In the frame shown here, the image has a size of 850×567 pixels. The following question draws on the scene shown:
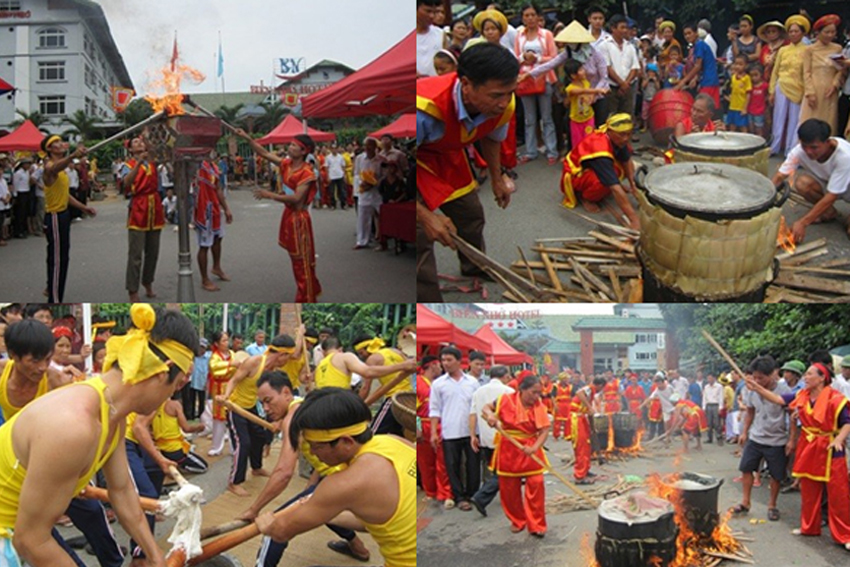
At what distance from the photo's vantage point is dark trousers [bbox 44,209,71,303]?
471 cm

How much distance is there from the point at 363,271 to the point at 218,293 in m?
1.06

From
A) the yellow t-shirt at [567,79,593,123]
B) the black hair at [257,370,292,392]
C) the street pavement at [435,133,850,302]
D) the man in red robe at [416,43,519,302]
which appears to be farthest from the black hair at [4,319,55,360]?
the yellow t-shirt at [567,79,593,123]

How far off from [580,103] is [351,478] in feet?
15.9

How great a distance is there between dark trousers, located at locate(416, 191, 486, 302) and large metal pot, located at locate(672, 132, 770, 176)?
157cm

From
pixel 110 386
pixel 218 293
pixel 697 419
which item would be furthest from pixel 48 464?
pixel 697 419

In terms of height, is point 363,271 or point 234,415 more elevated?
point 363,271

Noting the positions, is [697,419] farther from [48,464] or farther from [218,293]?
[48,464]

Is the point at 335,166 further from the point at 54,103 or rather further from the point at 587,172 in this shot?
the point at 54,103

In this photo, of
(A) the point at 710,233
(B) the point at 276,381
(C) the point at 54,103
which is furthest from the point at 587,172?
(C) the point at 54,103

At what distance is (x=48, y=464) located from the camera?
7.21 feet

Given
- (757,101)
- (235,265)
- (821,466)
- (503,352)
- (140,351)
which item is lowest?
(821,466)

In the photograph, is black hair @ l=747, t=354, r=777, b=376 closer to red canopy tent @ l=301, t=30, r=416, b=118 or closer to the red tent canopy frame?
the red tent canopy frame

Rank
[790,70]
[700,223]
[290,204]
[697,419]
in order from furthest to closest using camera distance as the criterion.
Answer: [697,419] → [790,70] → [290,204] → [700,223]

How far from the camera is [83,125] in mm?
4504
